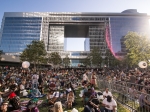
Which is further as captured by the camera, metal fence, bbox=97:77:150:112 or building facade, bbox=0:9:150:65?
building facade, bbox=0:9:150:65

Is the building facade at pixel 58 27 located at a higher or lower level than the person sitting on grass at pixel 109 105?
higher

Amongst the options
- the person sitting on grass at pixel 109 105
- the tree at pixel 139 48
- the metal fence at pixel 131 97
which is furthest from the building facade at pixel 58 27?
the person sitting on grass at pixel 109 105

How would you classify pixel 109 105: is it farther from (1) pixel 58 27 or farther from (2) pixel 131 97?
(1) pixel 58 27

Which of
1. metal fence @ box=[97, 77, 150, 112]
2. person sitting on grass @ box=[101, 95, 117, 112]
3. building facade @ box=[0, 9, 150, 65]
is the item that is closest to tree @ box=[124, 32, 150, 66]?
metal fence @ box=[97, 77, 150, 112]

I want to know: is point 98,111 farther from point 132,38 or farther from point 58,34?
point 58,34

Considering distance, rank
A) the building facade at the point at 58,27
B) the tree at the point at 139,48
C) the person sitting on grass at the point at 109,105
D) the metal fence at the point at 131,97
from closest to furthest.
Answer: the metal fence at the point at 131,97 < the person sitting on grass at the point at 109,105 < the tree at the point at 139,48 < the building facade at the point at 58,27

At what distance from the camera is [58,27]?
10119cm

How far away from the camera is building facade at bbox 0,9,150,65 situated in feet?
300

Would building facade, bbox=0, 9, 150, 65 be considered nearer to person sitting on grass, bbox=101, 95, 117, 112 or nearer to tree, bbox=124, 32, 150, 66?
tree, bbox=124, 32, 150, 66

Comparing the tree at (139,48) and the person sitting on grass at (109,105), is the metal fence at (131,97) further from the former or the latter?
the tree at (139,48)

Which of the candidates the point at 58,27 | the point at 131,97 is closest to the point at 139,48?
the point at 131,97

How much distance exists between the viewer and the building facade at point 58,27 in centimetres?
9144

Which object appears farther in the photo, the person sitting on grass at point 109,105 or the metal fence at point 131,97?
the person sitting on grass at point 109,105

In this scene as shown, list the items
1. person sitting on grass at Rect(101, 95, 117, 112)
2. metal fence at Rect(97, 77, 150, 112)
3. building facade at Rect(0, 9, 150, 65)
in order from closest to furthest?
metal fence at Rect(97, 77, 150, 112) < person sitting on grass at Rect(101, 95, 117, 112) < building facade at Rect(0, 9, 150, 65)
